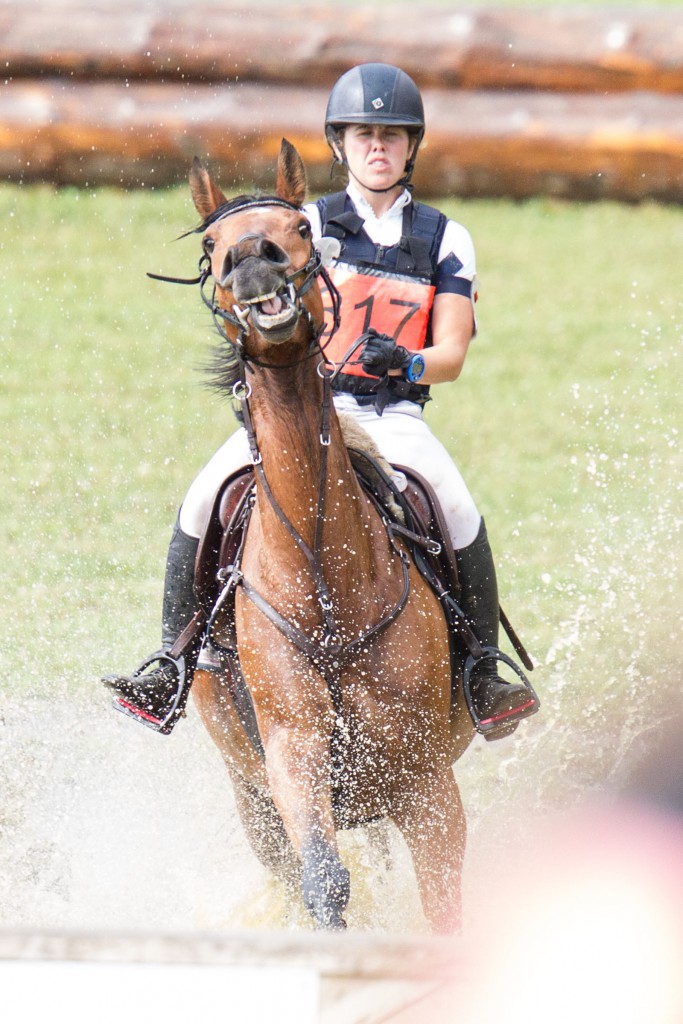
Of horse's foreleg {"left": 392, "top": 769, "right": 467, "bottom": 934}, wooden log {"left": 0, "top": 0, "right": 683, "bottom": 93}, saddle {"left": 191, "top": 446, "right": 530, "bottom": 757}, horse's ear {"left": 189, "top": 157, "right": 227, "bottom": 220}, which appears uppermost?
horse's ear {"left": 189, "top": 157, "right": 227, "bottom": 220}

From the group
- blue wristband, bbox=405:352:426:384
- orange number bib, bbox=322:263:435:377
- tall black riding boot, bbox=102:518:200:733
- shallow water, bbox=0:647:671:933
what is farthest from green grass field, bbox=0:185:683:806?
blue wristband, bbox=405:352:426:384

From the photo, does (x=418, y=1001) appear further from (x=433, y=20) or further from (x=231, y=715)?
(x=433, y=20)

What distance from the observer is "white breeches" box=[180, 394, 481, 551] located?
523 cm

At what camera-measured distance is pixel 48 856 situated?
6.46 meters

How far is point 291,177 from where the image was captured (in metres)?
4.56

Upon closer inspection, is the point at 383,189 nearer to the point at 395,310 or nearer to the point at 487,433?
the point at 395,310

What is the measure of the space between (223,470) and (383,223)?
3.51 feet

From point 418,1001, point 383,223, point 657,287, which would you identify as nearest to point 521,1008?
point 418,1001

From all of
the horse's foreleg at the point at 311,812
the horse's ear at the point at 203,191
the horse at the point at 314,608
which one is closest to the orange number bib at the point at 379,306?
the horse at the point at 314,608

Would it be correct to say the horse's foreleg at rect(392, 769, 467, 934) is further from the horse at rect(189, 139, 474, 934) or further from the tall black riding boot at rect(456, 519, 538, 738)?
the tall black riding boot at rect(456, 519, 538, 738)

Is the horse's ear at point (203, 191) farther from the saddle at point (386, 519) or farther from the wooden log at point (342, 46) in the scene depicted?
the wooden log at point (342, 46)

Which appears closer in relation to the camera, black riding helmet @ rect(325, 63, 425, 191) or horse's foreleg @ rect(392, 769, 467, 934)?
horse's foreleg @ rect(392, 769, 467, 934)

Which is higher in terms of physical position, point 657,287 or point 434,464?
point 434,464

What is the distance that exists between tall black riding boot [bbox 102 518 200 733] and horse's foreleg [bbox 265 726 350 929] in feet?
2.92
